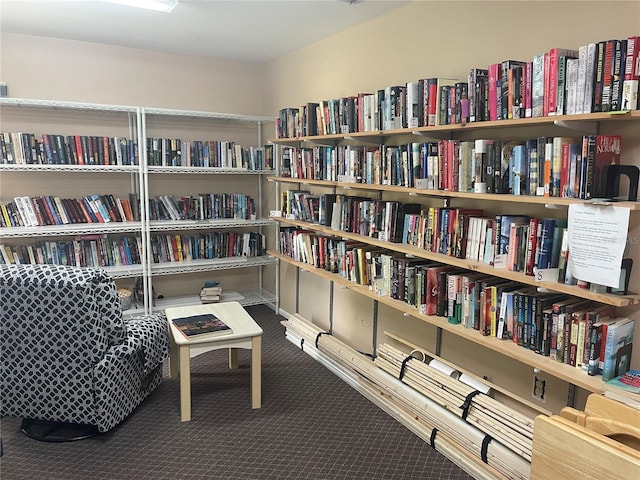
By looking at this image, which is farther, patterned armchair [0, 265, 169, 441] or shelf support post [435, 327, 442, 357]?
shelf support post [435, 327, 442, 357]

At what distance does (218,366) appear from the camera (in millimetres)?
3504

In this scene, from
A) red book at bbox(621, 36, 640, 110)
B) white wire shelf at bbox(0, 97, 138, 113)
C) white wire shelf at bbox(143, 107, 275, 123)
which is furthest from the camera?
white wire shelf at bbox(143, 107, 275, 123)

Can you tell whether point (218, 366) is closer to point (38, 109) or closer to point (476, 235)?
point (476, 235)

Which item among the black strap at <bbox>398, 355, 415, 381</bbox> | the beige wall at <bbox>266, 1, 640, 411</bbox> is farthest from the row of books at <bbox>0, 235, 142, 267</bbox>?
the black strap at <bbox>398, 355, 415, 381</bbox>

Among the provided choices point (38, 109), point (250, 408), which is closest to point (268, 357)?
point (250, 408)

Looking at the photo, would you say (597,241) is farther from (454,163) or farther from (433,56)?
(433,56)

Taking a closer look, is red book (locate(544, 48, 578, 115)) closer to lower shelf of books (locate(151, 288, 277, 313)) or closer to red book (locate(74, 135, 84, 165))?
lower shelf of books (locate(151, 288, 277, 313))

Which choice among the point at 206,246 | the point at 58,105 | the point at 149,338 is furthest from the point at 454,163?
the point at 58,105

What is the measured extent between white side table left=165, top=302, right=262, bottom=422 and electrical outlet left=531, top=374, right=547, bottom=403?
152 cm

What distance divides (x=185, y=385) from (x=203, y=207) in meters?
2.17

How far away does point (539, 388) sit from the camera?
229 cm

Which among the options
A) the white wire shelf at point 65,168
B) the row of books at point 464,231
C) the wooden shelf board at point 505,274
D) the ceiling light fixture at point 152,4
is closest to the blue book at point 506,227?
the row of books at point 464,231

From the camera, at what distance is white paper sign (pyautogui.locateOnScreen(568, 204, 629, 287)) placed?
167 centimetres

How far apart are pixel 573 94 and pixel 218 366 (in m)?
2.87
